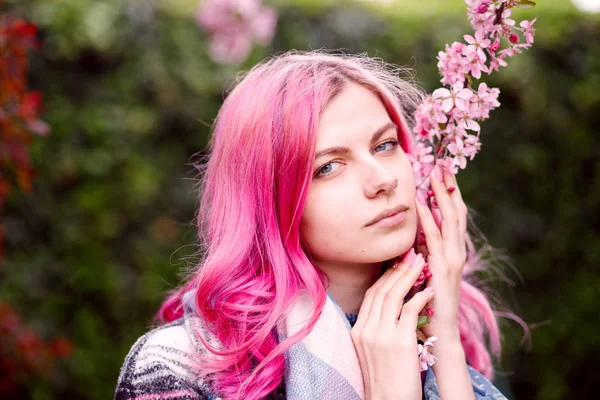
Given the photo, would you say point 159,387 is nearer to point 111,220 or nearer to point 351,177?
point 351,177

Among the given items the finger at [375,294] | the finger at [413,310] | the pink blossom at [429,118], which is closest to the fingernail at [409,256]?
the finger at [375,294]

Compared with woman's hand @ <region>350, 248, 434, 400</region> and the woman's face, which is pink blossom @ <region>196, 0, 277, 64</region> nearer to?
the woman's face

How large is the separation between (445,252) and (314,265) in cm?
37

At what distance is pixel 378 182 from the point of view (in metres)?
1.52

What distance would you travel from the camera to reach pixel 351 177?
1.55m

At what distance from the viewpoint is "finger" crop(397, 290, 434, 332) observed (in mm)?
1518

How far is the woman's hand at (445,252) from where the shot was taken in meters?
1.62

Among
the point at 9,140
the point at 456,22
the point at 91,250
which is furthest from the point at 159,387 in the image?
the point at 456,22

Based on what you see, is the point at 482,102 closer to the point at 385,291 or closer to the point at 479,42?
the point at 479,42

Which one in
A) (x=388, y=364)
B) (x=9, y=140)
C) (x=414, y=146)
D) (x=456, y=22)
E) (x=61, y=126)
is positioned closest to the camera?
(x=388, y=364)

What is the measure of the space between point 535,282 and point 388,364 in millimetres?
2925

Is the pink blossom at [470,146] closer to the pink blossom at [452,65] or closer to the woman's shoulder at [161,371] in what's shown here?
the pink blossom at [452,65]

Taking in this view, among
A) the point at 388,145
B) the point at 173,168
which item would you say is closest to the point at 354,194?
the point at 388,145

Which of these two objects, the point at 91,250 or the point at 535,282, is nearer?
the point at 91,250
